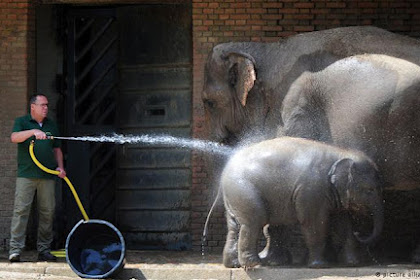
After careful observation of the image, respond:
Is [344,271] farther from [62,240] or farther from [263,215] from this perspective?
[62,240]

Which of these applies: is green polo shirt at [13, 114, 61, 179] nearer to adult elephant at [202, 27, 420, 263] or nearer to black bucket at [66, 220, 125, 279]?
black bucket at [66, 220, 125, 279]

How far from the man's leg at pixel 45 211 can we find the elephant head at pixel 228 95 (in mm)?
1990

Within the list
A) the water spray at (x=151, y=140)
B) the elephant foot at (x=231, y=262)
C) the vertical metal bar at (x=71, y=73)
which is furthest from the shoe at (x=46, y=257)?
the vertical metal bar at (x=71, y=73)

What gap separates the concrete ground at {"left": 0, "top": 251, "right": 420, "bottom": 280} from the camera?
34.5 ft

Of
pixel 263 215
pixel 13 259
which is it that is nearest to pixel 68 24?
pixel 13 259

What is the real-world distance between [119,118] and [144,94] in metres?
0.46

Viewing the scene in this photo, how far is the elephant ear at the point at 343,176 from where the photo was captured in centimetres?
1084

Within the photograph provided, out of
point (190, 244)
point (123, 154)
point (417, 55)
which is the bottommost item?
point (190, 244)

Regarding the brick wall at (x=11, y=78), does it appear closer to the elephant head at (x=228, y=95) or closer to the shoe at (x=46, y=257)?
the shoe at (x=46, y=257)

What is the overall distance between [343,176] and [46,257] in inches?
142

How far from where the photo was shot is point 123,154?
14.7m

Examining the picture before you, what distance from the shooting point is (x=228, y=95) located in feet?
41.0

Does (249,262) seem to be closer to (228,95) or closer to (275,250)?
(275,250)

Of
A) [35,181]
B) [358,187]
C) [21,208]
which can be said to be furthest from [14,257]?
[358,187]
